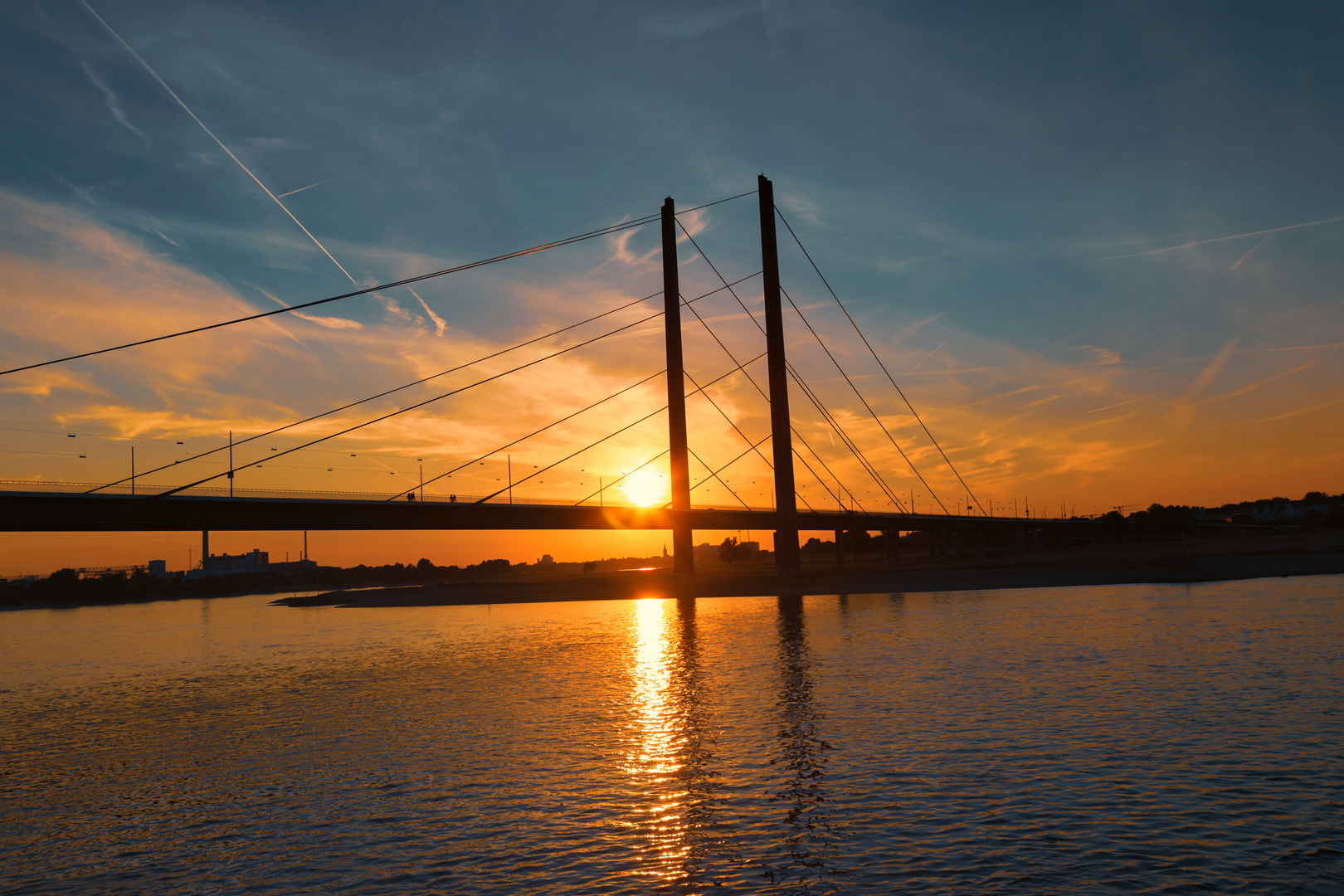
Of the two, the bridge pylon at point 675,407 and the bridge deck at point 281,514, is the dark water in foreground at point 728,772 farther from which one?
the bridge pylon at point 675,407

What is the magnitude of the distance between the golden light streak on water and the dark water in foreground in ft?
0.29

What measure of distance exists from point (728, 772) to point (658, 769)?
1.31 m

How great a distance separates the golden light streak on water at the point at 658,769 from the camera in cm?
1063

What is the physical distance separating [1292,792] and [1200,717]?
5.05 meters

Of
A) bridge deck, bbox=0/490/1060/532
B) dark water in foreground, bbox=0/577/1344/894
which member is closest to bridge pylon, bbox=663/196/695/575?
bridge deck, bbox=0/490/1060/532

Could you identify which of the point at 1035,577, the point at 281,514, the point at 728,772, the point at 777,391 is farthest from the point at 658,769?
the point at 1035,577

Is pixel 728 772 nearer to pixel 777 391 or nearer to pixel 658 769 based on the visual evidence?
pixel 658 769

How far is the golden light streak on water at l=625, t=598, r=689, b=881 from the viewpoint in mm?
10633

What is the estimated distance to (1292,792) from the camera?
1189cm

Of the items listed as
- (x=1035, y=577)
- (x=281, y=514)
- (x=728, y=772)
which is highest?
(x=281, y=514)

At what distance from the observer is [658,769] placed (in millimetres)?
15031

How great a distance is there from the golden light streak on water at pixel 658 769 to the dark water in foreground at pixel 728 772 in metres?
0.09

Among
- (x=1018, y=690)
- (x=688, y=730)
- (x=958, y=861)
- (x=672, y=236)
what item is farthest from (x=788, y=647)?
(x=672, y=236)

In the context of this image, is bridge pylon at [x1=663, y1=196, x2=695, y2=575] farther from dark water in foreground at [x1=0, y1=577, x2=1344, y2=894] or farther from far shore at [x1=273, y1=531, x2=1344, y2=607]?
dark water in foreground at [x1=0, y1=577, x2=1344, y2=894]
